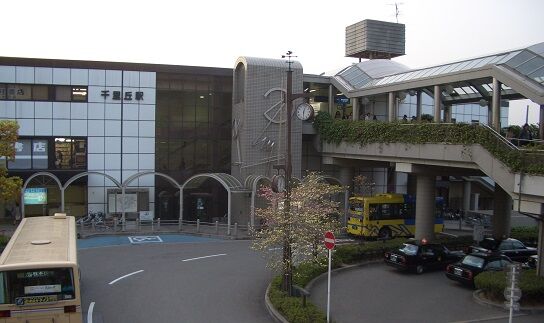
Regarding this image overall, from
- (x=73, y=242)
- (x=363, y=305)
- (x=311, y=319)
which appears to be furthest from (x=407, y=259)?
(x=73, y=242)

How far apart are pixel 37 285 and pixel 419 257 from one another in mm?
15728

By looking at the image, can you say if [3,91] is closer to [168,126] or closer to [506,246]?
[168,126]

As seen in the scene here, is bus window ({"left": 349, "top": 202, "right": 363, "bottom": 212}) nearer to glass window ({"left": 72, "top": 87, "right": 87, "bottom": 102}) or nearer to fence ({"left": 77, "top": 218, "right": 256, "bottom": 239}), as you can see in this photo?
fence ({"left": 77, "top": 218, "right": 256, "bottom": 239})

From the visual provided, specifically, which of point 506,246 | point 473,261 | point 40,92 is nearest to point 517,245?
point 506,246

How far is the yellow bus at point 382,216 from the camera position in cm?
3075

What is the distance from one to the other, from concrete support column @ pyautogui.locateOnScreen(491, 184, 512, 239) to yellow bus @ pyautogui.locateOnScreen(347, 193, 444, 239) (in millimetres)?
4714

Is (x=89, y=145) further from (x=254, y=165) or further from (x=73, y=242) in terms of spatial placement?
(x=73, y=242)

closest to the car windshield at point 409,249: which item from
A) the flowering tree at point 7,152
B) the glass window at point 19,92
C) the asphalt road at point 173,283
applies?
the asphalt road at point 173,283

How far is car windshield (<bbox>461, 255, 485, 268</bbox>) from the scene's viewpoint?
20.3m

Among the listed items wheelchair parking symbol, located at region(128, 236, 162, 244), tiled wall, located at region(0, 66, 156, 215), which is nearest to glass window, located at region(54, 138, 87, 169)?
tiled wall, located at region(0, 66, 156, 215)

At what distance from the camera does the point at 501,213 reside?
1184 inches

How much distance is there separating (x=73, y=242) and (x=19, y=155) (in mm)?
21764

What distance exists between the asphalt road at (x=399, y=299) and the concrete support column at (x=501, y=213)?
9310 millimetres

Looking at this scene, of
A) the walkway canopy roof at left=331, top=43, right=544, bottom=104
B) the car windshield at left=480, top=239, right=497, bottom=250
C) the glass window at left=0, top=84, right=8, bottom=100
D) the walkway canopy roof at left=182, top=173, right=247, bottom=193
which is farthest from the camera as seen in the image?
the glass window at left=0, top=84, right=8, bottom=100
